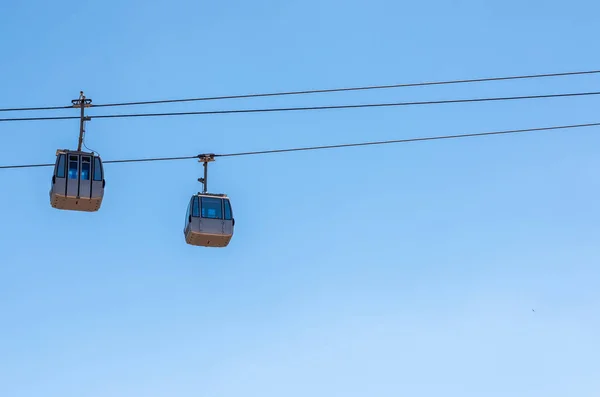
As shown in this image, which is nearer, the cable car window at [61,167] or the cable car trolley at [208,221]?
the cable car window at [61,167]

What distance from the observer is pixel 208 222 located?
1655 inches

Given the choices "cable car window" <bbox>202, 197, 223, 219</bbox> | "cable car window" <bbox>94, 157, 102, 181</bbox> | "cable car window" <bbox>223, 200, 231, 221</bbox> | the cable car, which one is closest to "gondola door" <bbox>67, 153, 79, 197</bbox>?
the cable car

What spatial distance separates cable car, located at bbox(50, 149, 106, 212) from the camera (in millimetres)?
39688

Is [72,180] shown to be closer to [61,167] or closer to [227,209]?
[61,167]

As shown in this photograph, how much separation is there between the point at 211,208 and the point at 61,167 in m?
5.40

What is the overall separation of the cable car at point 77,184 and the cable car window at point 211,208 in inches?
151

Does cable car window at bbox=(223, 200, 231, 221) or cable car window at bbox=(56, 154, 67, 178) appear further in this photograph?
cable car window at bbox=(223, 200, 231, 221)

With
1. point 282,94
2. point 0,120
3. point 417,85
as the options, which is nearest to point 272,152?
point 282,94

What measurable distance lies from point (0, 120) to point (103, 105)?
10.6 ft

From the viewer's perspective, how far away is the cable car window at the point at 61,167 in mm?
39906

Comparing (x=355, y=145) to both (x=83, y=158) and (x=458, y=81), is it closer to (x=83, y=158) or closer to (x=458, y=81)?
(x=458, y=81)

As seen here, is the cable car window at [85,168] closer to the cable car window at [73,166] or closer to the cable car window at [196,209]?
the cable car window at [73,166]

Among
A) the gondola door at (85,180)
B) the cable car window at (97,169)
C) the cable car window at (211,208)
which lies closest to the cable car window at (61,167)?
→ the gondola door at (85,180)

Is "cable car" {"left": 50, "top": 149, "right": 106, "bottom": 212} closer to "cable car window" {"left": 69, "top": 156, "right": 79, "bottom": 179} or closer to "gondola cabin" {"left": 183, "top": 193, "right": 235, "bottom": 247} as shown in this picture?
"cable car window" {"left": 69, "top": 156, "right": 79, "bottom": 179}
